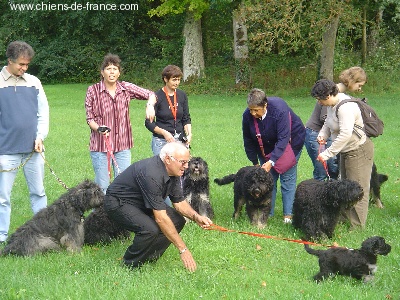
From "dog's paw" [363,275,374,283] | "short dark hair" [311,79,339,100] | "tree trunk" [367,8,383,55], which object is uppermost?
"tree trunk" [367,8,383,55]

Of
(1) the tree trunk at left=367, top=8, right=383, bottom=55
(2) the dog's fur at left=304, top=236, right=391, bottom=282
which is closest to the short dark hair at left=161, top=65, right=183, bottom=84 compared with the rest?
(2) the dog's fur at left=304, top=236, right=391, bottom=282

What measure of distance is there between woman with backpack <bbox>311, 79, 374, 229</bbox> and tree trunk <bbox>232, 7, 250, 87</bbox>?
68.5 feet

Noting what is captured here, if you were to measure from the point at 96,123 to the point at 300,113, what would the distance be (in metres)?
13.4

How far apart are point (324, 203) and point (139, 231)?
240 centimetres

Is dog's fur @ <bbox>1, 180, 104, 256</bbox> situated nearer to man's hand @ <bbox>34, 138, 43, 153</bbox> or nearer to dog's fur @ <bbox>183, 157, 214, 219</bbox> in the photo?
man's hand @ <bbox>34, 138, 43, 153</bbox>

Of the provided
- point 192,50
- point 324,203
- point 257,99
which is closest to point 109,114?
point 257,99

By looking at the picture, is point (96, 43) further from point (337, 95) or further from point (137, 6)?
point (337, 95)

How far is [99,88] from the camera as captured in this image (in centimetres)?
732

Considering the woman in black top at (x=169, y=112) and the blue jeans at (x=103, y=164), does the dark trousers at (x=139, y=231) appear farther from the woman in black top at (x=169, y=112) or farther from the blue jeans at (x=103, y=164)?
the woman in black top at (x=169, y=112)

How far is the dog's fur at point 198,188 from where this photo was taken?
310 inches

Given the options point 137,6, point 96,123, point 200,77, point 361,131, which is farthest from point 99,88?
point 137,6

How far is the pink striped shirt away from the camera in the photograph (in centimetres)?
730

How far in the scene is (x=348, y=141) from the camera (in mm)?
6969

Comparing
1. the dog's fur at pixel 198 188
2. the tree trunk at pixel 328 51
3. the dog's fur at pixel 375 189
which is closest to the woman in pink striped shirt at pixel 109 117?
the dog's fur at pixel 198 188
